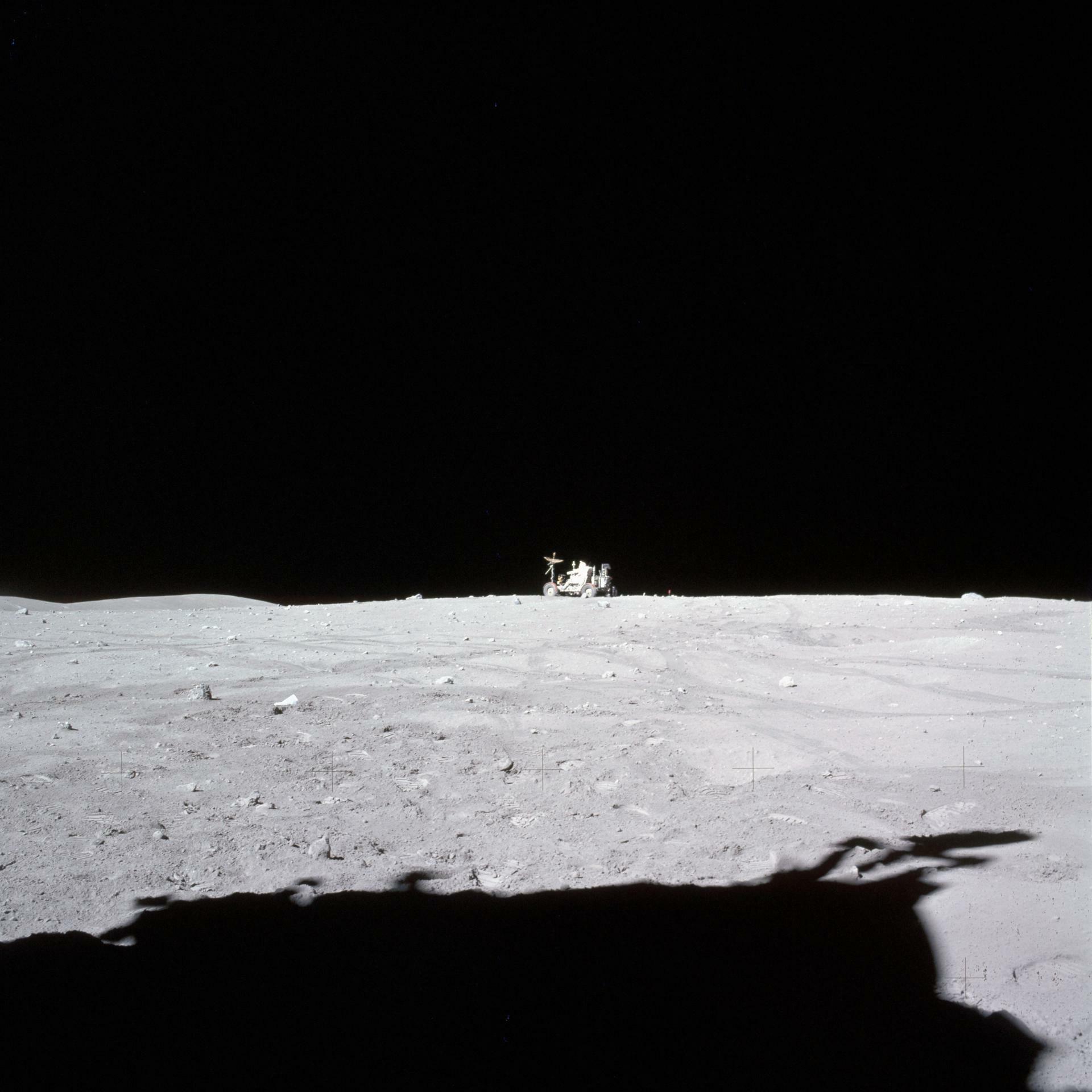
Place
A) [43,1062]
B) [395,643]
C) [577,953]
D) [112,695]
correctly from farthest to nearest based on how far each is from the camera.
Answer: [395,643], [112,695], [577,953], [43,1062]

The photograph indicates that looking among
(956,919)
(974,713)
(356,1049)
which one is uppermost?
(974,713)

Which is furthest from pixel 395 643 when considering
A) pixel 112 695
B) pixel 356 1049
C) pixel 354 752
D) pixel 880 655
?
pixel 356 1049

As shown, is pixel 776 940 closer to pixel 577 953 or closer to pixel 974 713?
pixel 577 953

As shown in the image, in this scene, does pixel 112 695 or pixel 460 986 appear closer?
pixel 460 986

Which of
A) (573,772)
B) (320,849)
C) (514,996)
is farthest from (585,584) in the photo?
(514,996)

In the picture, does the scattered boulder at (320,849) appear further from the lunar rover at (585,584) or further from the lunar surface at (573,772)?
the lunar rover at (585,584)

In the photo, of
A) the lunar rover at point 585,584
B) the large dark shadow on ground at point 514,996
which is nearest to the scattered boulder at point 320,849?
the large dark shadow on ground at point 514,996
